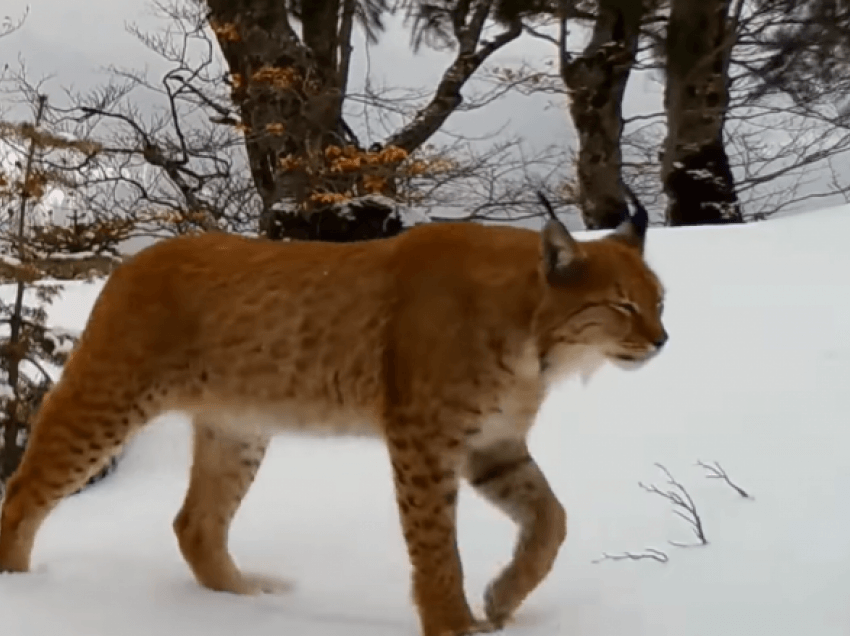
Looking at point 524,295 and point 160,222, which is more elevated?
point 160,222

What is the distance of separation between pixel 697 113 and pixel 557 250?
11238 millimetres

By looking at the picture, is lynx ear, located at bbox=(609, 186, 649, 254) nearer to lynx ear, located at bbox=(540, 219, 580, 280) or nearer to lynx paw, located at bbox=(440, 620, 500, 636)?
lynx ear, located at bbox=(540, 219, 580, 280)

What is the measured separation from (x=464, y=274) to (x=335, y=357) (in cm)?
57

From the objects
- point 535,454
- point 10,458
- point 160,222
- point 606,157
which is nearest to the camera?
point 535,454

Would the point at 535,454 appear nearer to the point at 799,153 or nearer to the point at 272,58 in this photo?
the point at 272,58

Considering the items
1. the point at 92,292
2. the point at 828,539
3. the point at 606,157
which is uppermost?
the point at 606,157

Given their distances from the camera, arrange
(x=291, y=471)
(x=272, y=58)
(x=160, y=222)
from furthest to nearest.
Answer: (x=160, y=222) → (x=272, y=58) → (x=291, y=471)

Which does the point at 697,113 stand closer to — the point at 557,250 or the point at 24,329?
the point at 24,329

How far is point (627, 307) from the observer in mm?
3795

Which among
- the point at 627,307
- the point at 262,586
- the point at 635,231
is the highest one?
the point at 635,231

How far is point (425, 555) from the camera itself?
3824 millimetres

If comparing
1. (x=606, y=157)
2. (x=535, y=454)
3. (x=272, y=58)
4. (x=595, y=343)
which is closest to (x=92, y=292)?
(x=272, y=58)

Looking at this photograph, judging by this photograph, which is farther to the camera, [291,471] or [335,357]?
[291,471]

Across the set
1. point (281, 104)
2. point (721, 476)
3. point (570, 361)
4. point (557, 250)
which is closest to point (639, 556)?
point (721, 476)
